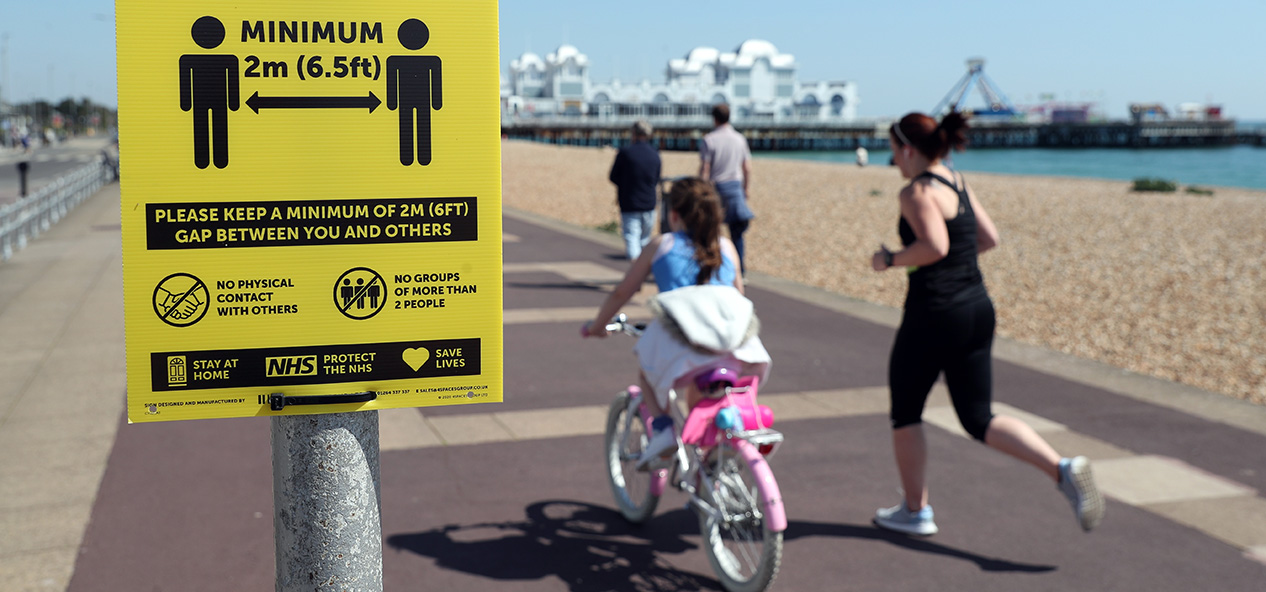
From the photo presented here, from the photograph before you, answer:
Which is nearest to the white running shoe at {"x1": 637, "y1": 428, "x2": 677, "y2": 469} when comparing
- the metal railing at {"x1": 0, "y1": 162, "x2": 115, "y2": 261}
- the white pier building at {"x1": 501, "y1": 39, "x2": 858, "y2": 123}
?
the metal railing at {"x1": 0, "y1": 162, "x2": 115, "y2": 261}

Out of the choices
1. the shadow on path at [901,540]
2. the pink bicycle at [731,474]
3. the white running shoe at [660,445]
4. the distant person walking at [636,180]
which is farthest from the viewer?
the distant person walking at [636,180]

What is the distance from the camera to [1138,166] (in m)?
83.2

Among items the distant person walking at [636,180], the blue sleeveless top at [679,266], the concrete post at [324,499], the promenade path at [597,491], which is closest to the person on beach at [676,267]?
the blue sleeveless top at [679,266]

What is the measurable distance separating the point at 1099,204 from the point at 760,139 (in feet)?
352

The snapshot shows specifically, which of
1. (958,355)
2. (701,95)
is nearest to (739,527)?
(958,355)

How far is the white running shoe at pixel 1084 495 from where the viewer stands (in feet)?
14.0

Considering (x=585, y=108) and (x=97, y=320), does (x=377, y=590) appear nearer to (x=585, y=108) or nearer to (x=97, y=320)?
(x=97, y=320)

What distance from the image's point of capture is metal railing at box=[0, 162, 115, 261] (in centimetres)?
1480

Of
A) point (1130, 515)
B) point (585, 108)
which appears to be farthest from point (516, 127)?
point (1130, 515)

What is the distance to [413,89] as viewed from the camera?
5.64 ft

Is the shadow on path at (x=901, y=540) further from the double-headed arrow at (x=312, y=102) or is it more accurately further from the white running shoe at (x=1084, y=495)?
the double-headed arrow at (x=312, y=102)

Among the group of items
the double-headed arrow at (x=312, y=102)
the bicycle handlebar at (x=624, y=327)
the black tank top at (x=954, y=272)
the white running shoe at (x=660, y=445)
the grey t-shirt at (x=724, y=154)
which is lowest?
the white running shoe at (x=660, y=445)

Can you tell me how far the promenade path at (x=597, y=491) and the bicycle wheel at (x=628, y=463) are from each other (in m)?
0.10

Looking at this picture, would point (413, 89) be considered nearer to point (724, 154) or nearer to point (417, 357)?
point (417, 357)
